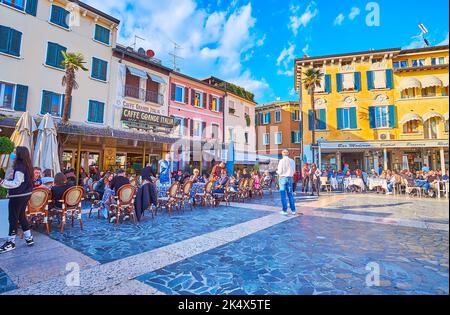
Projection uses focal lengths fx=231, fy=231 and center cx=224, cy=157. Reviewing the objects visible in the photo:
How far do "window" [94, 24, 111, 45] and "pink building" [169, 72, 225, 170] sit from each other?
16.5 ft

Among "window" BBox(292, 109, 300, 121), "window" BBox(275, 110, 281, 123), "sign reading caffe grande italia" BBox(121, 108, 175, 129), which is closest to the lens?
"sign reading caffe grande italia" BBox(121, 108, 175, 129)

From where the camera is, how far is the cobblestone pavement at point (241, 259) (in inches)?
98.9

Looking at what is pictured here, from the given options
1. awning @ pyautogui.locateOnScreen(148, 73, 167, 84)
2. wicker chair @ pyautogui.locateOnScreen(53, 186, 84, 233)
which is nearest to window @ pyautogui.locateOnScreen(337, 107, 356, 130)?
awning @ pyautogui.locateOnScreen(148, 73, 167, 84)

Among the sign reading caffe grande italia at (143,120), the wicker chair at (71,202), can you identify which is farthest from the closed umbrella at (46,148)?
the sign reading caffe grande italia at (143,120)

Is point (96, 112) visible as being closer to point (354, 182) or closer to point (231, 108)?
point (231, 108)

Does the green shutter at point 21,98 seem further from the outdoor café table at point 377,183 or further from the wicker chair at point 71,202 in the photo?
the outdoor café table at point 377,183

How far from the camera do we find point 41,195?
4738 mm

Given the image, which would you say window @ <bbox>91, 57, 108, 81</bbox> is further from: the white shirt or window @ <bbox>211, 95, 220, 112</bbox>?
the white shirt

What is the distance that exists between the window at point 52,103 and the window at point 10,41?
2.18 metres

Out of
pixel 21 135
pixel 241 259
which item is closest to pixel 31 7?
Answer: pixel 21 135

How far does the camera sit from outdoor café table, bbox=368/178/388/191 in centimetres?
1249
